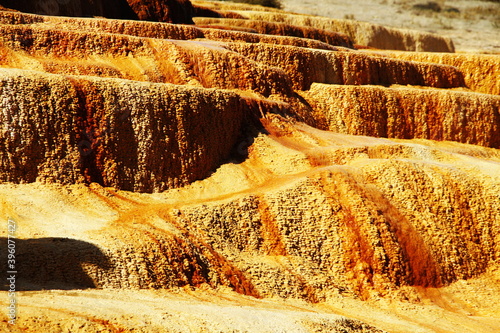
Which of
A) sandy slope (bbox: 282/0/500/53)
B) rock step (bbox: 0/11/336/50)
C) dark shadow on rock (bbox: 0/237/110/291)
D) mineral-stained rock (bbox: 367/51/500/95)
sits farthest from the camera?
sandy slope (bbox: 282/0/500/53)

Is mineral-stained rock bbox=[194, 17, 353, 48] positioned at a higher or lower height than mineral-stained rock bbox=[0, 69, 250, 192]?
higher

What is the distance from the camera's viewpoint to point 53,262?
13133 millimetres

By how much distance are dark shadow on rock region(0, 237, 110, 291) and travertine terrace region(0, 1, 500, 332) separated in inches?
1.3

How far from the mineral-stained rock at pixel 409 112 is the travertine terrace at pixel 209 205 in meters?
1.78

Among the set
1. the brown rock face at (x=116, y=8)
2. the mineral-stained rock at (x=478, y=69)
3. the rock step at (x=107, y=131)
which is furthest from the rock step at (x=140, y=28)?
the mineral-stained rock at (x=478, y=69)

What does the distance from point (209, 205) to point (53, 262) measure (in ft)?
13.9

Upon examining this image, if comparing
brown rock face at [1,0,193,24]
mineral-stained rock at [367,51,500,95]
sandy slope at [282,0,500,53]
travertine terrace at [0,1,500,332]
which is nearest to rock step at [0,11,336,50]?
travertine terrace at [0,1,500,332]

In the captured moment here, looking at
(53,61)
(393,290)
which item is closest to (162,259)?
(393,290)

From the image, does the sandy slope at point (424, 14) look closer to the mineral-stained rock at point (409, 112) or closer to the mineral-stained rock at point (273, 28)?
the mineral-stained rock at point (273, 28)

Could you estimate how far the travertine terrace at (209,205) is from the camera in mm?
13148

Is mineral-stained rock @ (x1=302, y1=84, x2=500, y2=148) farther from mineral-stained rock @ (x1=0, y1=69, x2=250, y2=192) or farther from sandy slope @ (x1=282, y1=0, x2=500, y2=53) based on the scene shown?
sandy slope @ (x1=282, y1=0, x2=500, y2=53)

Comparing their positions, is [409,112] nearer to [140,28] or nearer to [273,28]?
[140,28]

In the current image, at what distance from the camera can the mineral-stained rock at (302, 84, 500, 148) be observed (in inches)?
988

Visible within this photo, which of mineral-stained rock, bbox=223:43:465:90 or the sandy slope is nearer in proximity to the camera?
mineral-stained rock, bbox=223:43:465:90
